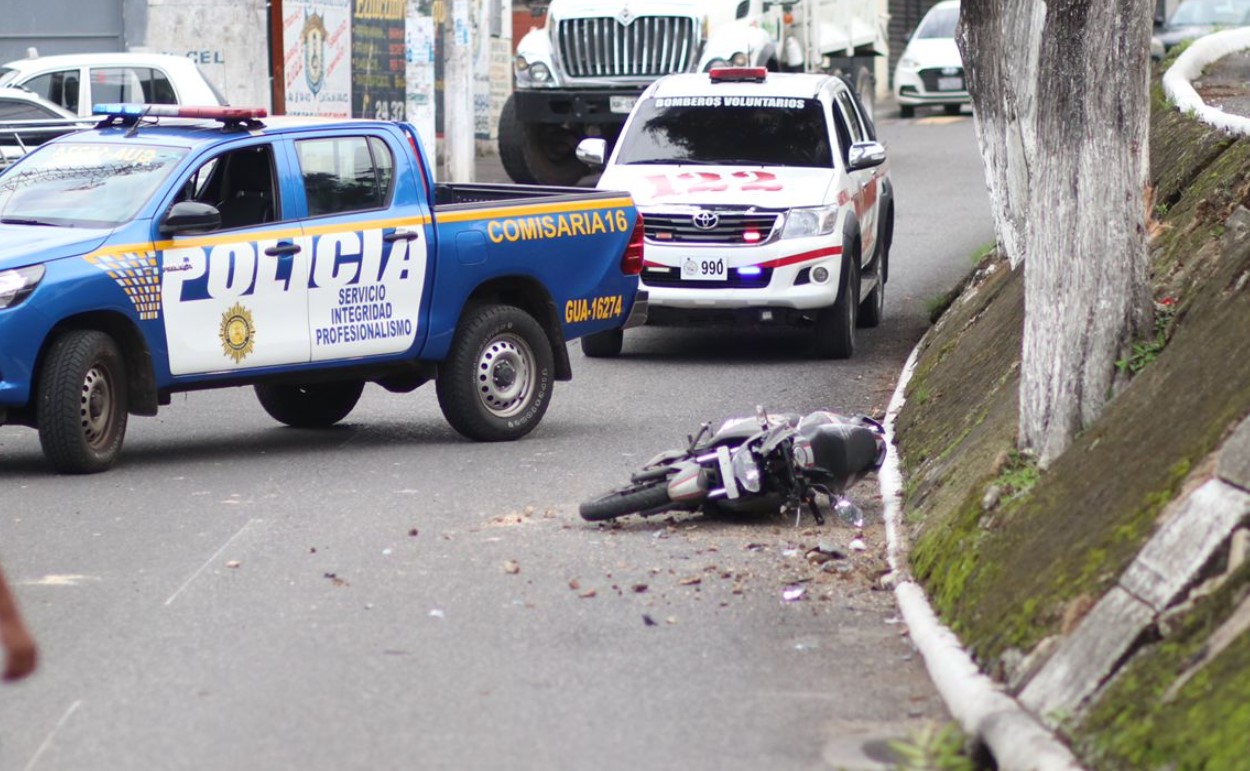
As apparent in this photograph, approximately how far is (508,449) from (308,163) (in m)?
1.90

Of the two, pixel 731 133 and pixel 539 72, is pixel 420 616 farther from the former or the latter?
pixel 539 72

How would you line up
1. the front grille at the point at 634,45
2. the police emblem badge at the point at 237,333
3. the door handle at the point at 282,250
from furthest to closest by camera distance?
the front grille at the point at 634,45 → the door handle at the point at 282,250 → the police emblem badge at the point at 237,333

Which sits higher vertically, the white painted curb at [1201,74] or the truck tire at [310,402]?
the white painted curb at [1201,74]

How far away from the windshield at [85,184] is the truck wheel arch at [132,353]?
505mm

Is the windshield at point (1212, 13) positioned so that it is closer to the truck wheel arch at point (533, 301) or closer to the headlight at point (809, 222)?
the headlight at point (809, 222)

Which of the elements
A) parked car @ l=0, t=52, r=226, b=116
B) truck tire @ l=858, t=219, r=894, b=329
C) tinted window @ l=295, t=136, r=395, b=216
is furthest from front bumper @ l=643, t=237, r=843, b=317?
parked car @ l=0, t=52, r=226, b=116

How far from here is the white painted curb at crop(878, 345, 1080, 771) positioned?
5.21 metres

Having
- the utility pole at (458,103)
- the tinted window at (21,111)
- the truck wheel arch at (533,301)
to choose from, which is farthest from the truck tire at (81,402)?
the utility pole at (458,103)

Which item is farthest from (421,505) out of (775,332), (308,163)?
Result: (775,332)

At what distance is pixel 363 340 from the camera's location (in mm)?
11141

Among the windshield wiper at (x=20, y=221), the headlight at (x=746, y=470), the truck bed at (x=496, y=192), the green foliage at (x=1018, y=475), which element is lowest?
the headlight at (x=746, y=470)

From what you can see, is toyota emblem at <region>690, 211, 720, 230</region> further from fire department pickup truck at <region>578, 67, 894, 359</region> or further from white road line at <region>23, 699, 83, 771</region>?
white road line at <region>23, 699, 83, 771</region>

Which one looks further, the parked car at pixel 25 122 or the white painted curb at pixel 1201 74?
the parked car at pixel 25 122

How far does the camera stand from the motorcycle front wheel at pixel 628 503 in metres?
8.86
